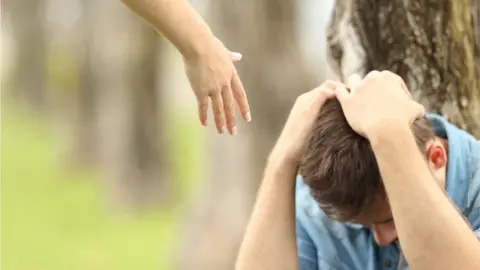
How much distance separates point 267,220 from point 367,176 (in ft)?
0.69

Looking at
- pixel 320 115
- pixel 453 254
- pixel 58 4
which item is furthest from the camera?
pixel 58 4

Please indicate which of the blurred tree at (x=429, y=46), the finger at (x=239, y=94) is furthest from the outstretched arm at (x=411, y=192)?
the blurred tree at (x=429, y=46)

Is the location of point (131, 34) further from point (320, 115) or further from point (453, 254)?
point (453, 254)

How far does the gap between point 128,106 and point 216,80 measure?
49cm

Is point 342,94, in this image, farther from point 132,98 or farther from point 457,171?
point 132,98

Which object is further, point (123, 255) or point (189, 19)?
point (123, 255)

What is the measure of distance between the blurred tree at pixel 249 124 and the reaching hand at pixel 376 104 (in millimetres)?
407

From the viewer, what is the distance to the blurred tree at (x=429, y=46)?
1.52m

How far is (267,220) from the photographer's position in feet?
3.98

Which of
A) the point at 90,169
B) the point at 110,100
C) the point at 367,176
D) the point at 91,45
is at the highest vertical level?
the point at 91,45

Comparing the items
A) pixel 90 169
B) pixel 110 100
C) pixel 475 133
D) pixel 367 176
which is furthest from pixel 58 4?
pixel 475 133

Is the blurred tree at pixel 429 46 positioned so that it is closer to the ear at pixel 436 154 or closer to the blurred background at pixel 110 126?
the blurred background at pixel 110 126

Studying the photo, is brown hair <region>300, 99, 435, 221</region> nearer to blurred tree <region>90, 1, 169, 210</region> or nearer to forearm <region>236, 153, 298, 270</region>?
forearm <region>236, 153, 298, 270</region>

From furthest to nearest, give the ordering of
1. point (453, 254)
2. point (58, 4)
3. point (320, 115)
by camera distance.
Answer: point (58, 4) → point (320, 115) → point (453, 254)
